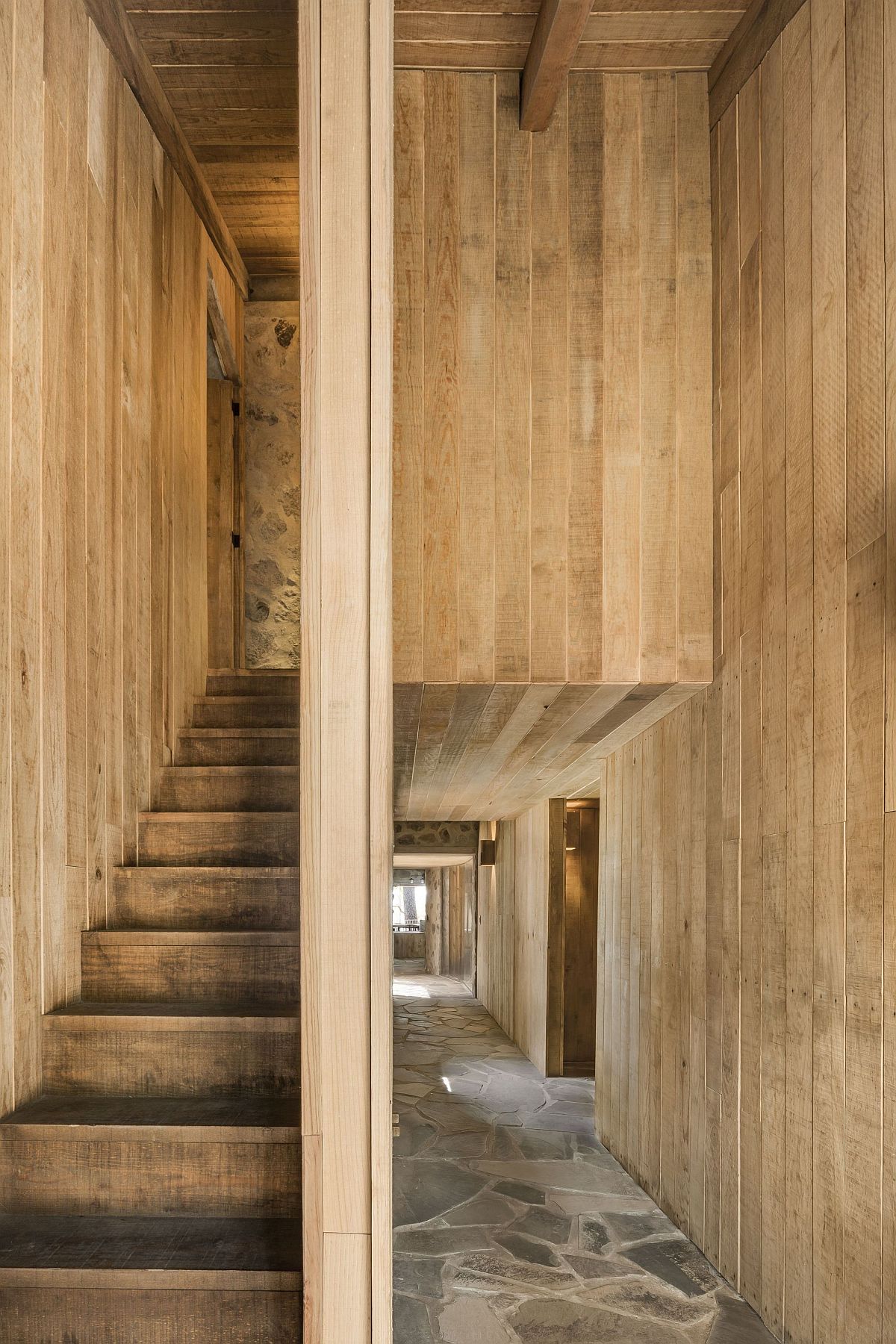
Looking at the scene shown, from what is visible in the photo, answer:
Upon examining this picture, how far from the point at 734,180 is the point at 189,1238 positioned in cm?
331

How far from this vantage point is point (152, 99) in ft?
11.5

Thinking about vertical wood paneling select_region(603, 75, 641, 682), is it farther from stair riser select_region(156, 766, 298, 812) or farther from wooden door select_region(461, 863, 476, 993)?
wooden door select_region(461, 863, 476, 993)

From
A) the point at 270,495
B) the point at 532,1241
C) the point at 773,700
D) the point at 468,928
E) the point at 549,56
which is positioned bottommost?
the point at 468,928

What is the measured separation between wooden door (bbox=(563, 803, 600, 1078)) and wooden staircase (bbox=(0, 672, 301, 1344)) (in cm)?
377

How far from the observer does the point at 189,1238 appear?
1812mm

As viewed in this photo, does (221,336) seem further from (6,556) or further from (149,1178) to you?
(149,1178)

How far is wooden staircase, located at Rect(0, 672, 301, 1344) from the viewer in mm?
1688

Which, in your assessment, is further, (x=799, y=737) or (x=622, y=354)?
(x=622, y=354)

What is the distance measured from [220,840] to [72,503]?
3.82 feet

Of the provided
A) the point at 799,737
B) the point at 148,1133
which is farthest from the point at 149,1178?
the point at 799,737

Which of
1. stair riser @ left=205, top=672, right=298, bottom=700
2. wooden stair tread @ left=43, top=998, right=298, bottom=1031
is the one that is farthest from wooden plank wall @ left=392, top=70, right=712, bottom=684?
stair riser @ left=205, top=672, right=298, bottom=700

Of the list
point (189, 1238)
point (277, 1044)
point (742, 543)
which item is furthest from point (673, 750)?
point (189, 1238)

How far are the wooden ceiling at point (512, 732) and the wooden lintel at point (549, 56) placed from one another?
1.91m

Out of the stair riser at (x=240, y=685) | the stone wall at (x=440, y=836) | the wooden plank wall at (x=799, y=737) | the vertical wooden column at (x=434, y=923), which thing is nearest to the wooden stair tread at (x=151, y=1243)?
the wooden plank wall at (x=799, y=737)
